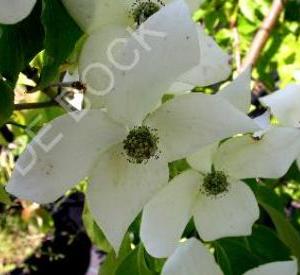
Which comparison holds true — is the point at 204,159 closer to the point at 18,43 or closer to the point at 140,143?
the point at 140,143

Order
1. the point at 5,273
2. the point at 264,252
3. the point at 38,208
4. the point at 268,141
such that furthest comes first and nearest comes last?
the point at 5,273 → the point at 38,208 → the point at 264,252 → the point at 268,141

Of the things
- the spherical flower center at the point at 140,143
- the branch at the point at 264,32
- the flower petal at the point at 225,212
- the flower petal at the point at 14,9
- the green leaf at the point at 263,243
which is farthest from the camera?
the branch at the point at 264,32

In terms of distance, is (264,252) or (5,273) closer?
(264,252)

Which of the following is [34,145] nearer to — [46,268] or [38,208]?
[38,208]

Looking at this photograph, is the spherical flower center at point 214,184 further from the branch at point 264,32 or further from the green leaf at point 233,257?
the branch at point 264,32

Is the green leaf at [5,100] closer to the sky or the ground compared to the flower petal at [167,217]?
closer to the sky

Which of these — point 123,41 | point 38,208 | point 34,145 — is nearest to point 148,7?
point 123,41

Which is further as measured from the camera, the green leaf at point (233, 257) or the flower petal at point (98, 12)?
the green leaf at point (233, 257)

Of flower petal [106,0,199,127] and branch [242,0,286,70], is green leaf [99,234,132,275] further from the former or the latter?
branch [242,0,286,70]

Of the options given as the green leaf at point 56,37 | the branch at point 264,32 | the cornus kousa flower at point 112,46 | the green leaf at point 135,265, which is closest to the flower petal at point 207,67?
the cornus kousa flower at point 112,46
